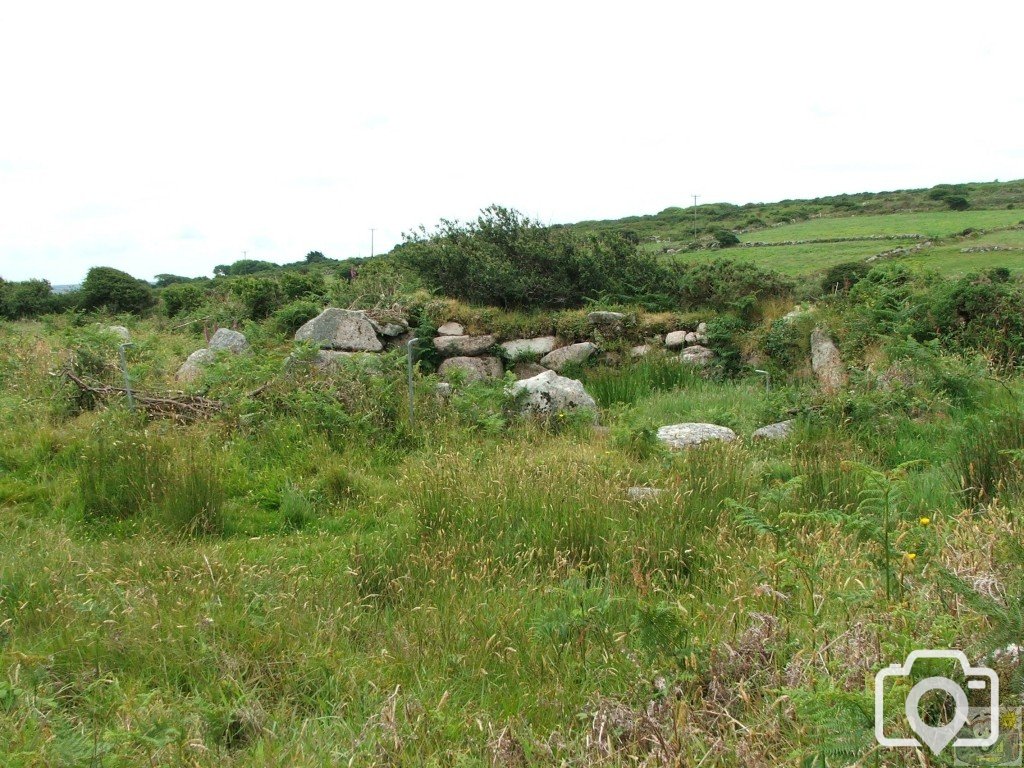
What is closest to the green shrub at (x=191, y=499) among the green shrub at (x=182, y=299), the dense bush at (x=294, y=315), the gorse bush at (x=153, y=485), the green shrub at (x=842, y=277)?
the gorse bush at (x=153, y=485)

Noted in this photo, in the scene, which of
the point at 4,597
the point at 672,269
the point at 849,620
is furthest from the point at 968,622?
the point at 672,269

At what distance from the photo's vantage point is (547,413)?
843 cm

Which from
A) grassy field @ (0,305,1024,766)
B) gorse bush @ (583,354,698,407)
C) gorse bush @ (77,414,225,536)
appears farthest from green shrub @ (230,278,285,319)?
gorse bush @ (77,414,225,536)

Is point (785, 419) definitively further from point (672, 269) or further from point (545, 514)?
point (672, 269)

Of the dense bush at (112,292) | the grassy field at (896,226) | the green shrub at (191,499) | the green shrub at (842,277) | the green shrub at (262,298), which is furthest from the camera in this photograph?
the dense bush at (112,292)

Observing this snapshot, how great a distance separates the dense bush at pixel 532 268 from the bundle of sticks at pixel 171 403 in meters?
5.32

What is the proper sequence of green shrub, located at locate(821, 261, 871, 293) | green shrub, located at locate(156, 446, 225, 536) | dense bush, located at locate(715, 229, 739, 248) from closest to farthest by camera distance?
green shrub, located at locate(156, 446, 225, 536), green shrub, located at locate(821, 261, 871, 293), dense bush, located at locate(715, 229, 739, 248)

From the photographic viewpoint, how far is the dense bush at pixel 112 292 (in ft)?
67.5

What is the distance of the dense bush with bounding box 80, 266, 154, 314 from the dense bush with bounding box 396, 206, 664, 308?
37.3 feet

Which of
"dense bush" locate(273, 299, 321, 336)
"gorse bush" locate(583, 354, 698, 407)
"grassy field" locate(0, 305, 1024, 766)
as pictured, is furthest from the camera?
"dense bush" locate(273, 299, 321, 336)

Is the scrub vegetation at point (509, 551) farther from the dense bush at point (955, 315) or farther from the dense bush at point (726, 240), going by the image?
the dense bush at point (726, 240)

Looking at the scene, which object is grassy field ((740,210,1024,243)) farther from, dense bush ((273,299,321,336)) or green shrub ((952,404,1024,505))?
dense bush ((273,299,321,336))

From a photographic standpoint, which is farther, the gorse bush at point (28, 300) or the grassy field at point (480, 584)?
the gorse bush at point (28, 300)

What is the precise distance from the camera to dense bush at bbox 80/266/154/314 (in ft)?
67.5
